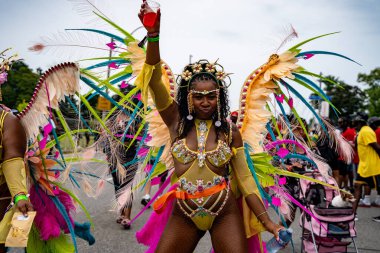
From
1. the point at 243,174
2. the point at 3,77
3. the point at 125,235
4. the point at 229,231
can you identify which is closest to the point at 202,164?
the point at 243,174

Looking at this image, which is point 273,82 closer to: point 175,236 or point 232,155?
point 232,155

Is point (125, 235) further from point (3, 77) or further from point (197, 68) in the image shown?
point (197, 68)

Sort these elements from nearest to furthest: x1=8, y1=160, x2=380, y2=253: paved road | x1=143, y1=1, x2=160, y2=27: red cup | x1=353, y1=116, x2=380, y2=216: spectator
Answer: x1=143, y1=1, x2=160, y2=27: red cup, x1=8, y1=160, x2=380, y2=253: paved road, x1=353, y1=116, x2=380, y2=216: spectator

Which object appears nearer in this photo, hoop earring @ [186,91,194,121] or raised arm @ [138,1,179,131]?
raised arm @ [138,1,179,131]

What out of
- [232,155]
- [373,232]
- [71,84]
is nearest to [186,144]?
[232,155]

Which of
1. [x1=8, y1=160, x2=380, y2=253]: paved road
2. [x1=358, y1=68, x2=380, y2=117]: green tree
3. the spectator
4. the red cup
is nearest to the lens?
the red cup

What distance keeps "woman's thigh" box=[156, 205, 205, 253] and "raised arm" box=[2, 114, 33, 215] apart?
2.93ft

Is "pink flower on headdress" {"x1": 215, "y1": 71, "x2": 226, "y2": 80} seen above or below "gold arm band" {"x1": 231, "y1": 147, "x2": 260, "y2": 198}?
above

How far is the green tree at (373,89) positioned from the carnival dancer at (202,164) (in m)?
64.7

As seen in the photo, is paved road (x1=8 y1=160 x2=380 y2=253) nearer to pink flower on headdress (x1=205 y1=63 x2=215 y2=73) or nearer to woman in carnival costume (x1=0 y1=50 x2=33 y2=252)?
woman in carnival costume (x1=0 y1=50 x2=33 y2=252)

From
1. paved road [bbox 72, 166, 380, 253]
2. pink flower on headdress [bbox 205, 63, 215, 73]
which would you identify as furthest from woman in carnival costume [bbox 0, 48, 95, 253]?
pink flower on headdress [bbox 205, 63, 215, 73]

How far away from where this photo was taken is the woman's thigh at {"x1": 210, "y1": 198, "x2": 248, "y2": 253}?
8.75 feet

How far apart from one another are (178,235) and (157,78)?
101 centimetres

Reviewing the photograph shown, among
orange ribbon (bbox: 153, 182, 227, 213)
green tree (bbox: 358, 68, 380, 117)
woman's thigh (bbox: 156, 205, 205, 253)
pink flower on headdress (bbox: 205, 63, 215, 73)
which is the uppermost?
pink flower on headdress (bbox: 205, 63, 215, 73)
